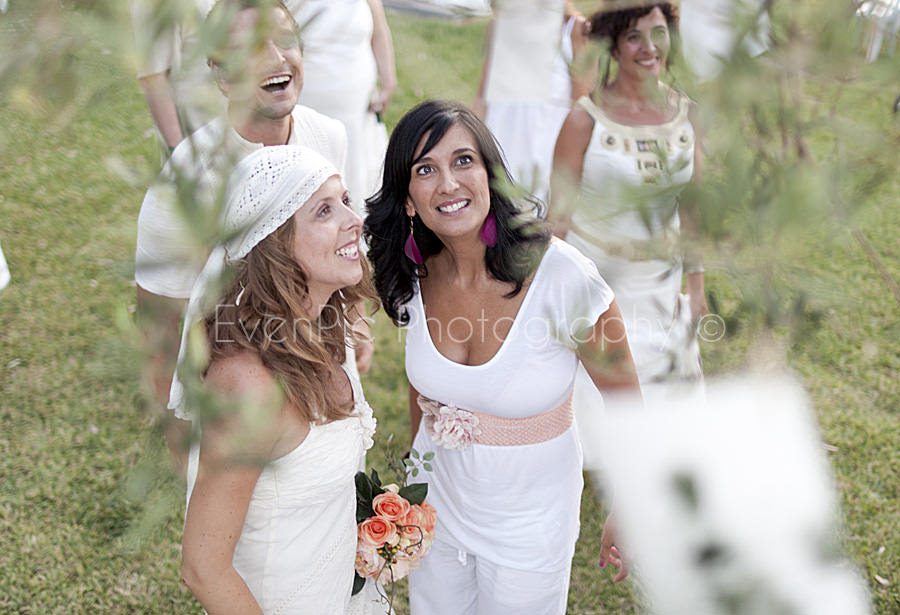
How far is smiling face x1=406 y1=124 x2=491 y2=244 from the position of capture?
1896mm

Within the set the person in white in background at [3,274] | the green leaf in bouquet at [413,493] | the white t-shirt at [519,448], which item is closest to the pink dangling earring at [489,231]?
the white t-shirt at [519,448]

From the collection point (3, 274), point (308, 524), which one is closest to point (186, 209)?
point (308, 524)

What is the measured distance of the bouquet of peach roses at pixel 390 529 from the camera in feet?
6.16

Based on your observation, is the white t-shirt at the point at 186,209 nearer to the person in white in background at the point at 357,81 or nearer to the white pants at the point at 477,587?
the white pants at the point at 477,587

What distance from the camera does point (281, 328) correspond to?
166cm

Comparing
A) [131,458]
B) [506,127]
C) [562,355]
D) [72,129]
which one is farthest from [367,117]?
[72,129]

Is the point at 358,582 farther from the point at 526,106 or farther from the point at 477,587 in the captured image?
the point at 526,106

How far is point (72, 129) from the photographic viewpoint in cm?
69

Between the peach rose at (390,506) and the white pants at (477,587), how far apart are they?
246 mm

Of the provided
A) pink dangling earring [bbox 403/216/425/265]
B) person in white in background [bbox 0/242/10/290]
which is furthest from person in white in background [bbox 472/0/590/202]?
person in white in background [bbox 0/242/10/290]

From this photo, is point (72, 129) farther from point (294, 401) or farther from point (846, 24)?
point (294, 401)

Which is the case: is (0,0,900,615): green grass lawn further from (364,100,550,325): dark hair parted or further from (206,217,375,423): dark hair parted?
(364,100,550,325): dark hair parted

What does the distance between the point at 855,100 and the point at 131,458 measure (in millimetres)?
3178

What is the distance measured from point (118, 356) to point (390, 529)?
138 cm
